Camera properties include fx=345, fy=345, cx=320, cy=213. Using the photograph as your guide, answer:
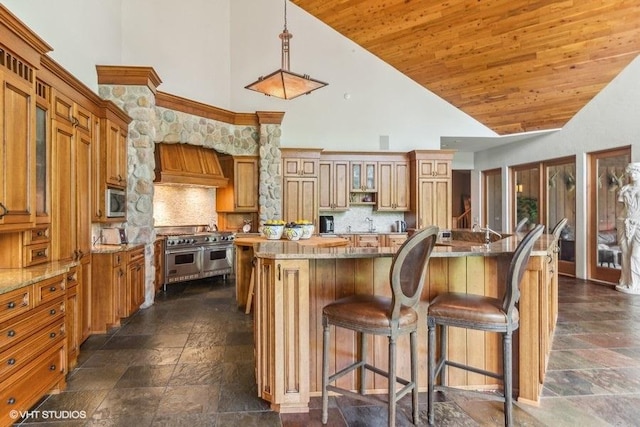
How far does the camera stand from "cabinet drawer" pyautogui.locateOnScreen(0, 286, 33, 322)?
1852mm

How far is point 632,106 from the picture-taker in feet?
17.6

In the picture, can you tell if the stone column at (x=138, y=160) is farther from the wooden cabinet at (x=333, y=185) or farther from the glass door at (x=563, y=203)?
the glass door at (x=563, y=203)

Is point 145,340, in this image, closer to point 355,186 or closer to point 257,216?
point 257,216

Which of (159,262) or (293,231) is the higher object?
(293,231)

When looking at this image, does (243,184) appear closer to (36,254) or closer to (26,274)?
(36,254)

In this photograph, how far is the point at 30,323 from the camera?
2.08m

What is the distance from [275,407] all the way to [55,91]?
3.09 metres

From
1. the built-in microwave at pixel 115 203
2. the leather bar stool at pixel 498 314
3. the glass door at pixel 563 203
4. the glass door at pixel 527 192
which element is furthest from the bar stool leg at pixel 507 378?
the glass door at pixel 527 192

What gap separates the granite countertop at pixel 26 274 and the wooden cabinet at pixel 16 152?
11.7 inches

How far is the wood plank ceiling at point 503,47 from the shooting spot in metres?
4.71

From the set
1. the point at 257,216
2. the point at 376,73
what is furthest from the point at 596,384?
the point at 376,73

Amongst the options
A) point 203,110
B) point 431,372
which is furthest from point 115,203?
point 431,372

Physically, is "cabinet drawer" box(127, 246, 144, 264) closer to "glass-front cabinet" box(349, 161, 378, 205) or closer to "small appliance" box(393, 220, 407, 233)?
"glass-front cabinet" box(349, 161, 378, 205)

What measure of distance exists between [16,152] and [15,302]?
982 millimetres
